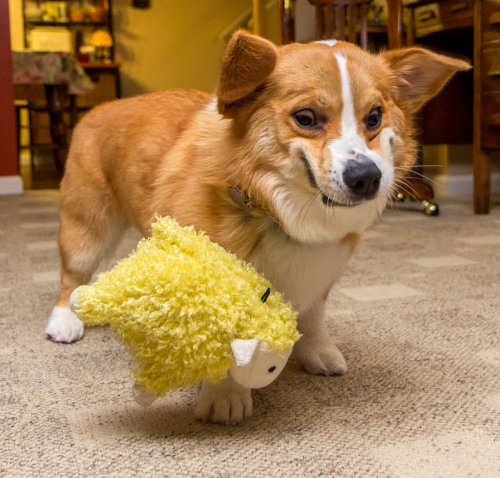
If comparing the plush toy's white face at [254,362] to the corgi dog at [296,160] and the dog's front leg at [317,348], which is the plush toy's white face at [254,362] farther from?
the dog's front leg at [317,348]

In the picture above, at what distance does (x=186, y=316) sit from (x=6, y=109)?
393cm

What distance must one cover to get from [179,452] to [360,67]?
641 millimetres

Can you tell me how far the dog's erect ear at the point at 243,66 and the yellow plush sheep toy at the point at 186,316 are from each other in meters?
0.23

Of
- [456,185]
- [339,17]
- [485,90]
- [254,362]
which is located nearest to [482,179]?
[485,90]

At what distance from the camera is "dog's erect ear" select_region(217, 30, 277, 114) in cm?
94

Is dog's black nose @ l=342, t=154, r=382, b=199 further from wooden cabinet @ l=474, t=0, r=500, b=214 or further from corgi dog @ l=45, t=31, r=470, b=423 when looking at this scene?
wooden cabinet @ l=474, t=0, r=500, b=214

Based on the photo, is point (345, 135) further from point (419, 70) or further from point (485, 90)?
point (485, 90)

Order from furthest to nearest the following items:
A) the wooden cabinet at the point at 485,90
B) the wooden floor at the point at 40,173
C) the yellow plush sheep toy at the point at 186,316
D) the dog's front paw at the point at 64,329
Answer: the wooden floor at the point at 40,173, the wooden cabinet at the point at 485,90, the dog's front paw at the point at 64,329, the yellow plush sheep toy at the point at 186,316

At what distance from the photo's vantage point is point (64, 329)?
140cm

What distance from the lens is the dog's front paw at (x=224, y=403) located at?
0.99 metres

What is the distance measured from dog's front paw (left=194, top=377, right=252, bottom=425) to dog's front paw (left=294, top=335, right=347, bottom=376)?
0.22 meters

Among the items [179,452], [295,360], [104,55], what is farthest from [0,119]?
[179,452]

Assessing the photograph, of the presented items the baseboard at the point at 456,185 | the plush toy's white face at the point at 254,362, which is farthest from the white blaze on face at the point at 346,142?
the baseboard at the point at 456,185

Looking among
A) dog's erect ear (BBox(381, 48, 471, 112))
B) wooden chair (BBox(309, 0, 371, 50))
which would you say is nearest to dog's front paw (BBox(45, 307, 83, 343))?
dog's erect ear (BBox(381, 48, 471, 112))
